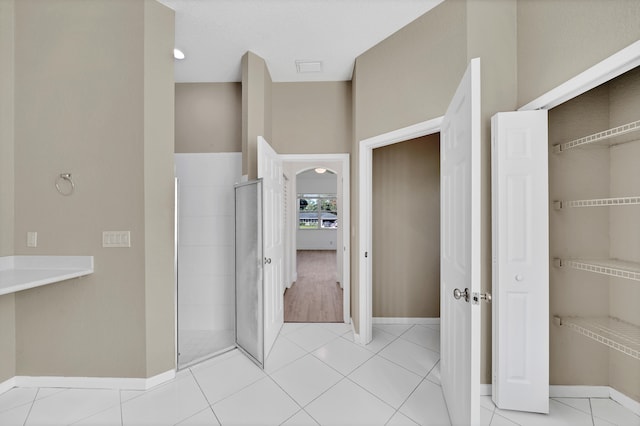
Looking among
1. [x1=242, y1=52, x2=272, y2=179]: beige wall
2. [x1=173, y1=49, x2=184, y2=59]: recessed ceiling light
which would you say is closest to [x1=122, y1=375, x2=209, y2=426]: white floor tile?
[x1=242, y1=52, x2=272, y2=179]: beige wall

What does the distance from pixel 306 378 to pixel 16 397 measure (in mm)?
2075

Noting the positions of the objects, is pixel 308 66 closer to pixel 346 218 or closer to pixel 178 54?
pixel 178 54

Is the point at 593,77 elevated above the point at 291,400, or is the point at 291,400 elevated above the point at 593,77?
the point at 593,77

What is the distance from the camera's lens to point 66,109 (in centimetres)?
184

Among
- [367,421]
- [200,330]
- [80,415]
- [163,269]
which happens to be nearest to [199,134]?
[163,269]

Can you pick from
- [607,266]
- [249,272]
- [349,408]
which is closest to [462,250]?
[607,266]

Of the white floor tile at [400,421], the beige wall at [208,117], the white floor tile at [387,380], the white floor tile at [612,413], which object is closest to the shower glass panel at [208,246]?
the beige wall at [208,117]

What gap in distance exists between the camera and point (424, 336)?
259cm

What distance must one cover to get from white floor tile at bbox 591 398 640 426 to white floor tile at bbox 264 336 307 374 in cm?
209

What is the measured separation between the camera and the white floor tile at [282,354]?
209 cm

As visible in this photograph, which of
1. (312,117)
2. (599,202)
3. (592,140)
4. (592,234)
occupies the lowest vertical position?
(592,234)

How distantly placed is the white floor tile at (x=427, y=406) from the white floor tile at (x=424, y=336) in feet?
2.03

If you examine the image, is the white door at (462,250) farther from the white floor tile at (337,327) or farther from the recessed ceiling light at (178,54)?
the recessed ceiling light at (178,54)

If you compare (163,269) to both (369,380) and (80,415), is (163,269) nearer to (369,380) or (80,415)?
(80,415)
